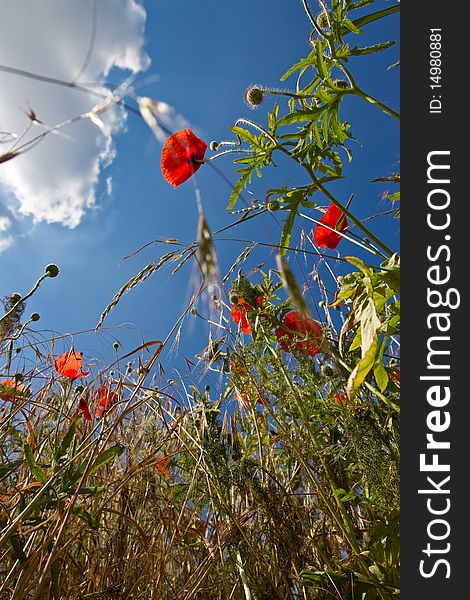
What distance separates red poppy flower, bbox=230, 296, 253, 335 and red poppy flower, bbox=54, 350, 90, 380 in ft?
1.86

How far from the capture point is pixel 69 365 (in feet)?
5.27

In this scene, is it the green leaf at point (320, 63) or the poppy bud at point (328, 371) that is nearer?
the green leaf at point (320, 63)

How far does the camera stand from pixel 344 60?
105 cm

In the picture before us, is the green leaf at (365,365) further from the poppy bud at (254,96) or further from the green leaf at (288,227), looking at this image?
the poppy bud at (254,96)

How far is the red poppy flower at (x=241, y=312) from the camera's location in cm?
148

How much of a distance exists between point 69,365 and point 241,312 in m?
0.62

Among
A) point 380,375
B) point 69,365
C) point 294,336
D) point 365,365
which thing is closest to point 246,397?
point 294,336

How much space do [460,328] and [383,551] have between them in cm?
52

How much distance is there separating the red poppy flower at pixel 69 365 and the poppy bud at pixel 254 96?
0.99 m

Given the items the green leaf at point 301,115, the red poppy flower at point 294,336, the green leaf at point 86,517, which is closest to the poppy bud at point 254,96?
the green leaf at point 301,115

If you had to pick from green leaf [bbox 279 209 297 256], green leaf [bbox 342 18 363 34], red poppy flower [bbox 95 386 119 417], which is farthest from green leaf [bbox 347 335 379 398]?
red poppy flower [bbox 95 386 119 417]

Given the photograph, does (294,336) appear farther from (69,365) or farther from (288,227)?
(69,365)

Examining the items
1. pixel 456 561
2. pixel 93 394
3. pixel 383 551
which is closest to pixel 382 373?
pixel 456 561

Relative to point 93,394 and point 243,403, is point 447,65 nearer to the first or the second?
point 243,403
